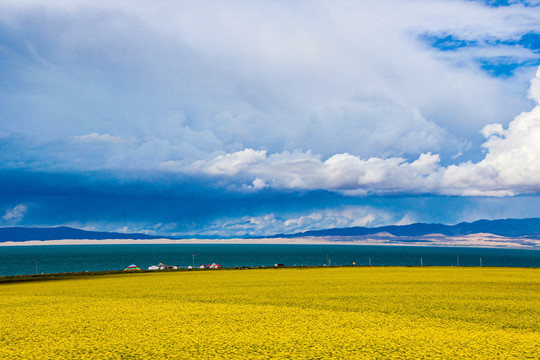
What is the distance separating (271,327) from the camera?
18.6 m

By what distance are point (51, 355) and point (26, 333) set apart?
4.03 metres

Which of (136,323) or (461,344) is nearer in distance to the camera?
(461,344)

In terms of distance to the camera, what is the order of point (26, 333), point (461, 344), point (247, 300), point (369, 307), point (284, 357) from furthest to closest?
point (247, 300) < point (369, 307) < point (26, 333) < point (461, 344) < point (284, 357)

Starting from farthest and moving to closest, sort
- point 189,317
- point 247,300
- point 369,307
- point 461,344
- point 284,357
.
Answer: point 247,300
point 369,307
point 189,317
point 461,344
point 284,357

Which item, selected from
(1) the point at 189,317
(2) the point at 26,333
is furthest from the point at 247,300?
(2) the point at 26,333

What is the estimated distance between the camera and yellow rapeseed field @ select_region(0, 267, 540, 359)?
1467 cm

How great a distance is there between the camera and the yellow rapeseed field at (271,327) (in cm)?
1467

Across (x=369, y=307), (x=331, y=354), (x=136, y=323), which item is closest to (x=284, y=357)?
(x=331, y=354)

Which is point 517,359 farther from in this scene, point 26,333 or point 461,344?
point 26,333

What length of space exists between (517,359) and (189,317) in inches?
509

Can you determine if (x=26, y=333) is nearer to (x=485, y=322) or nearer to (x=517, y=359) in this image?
(x=517, y=359)

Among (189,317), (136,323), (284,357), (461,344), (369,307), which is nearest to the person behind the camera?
(284,357)

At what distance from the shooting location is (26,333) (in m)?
17.4

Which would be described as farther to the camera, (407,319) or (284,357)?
(407,319)
